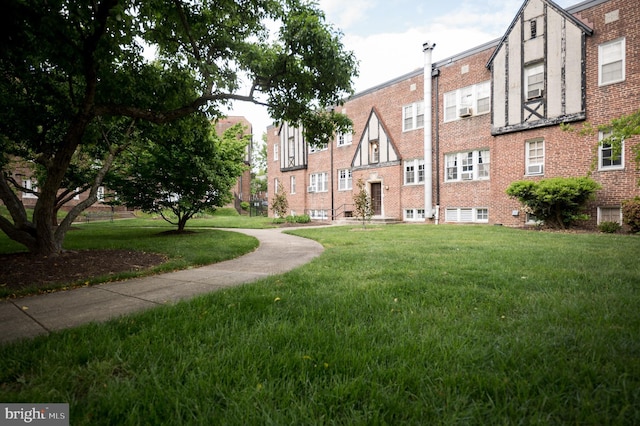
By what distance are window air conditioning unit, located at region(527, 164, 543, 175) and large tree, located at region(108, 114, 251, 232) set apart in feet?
42.6

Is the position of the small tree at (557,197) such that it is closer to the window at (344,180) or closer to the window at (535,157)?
the window at (535,157)

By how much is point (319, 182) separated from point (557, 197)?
1673 cm

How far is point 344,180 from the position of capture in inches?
941

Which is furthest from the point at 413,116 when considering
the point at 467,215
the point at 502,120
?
the point at 467,215

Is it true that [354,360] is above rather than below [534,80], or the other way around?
below

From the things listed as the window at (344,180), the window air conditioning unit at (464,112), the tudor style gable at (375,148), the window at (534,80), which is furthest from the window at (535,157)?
the window at (344,180)

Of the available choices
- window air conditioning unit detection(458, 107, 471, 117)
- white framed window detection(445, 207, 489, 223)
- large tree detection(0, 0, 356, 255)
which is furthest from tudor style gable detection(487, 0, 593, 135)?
large tree detection(0, 0, 356, 255)

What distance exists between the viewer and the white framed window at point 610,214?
1198cm

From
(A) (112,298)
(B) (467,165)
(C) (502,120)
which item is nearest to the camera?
(A) (112,298)

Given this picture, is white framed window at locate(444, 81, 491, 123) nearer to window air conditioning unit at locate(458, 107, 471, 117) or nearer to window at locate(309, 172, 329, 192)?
window air conditioning unit at locate(458, 107, 471, 117)

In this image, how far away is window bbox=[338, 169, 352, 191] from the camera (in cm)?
2345

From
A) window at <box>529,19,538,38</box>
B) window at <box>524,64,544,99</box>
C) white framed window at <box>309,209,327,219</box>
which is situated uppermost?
window at <box>529,19,538,38</box>

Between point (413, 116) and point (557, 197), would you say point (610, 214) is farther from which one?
point (413, 116)

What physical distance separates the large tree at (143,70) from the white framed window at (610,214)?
11.9 m
